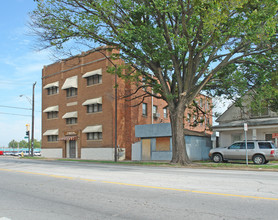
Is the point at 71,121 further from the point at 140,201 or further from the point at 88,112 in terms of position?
the point at 140,201

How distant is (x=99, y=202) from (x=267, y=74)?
58.1 feet

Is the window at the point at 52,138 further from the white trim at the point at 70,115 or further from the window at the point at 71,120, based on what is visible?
the white trim at the point at 70,115

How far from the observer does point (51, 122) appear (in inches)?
1567

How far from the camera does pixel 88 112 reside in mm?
34688

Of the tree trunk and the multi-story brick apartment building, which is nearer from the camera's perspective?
the tree trunk

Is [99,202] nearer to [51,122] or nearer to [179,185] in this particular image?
[179,185]

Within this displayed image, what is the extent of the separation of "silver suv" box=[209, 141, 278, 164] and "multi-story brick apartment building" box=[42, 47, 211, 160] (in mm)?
7188

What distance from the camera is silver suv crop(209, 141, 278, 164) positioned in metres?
20.1

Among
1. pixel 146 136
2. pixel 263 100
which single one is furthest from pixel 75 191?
pixel 146 136

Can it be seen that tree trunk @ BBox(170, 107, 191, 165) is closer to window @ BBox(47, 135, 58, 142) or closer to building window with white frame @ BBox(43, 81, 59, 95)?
window @ BBox(47, 135, 58, 142)

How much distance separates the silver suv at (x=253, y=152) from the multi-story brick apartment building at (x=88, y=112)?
7.19m

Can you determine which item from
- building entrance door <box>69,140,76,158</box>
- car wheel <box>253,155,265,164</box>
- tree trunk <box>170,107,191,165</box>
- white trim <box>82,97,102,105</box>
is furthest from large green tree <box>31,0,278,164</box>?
building entrance door <box>69,140,76,158</box>

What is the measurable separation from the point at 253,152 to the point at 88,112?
66.9 feet

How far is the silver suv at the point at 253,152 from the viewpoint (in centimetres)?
2014
